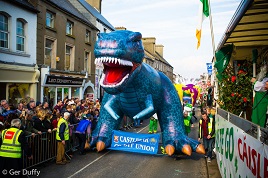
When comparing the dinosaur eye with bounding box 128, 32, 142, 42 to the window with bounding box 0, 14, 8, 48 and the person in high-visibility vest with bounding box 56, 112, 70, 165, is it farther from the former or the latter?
the window with bounding box 0, 14, 8, 48

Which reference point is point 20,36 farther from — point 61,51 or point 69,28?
point 69,28

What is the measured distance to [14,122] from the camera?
5465 millimetres

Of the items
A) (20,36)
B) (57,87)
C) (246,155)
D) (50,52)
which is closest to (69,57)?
(50,52)

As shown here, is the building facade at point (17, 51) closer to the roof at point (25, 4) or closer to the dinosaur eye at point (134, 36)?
the roof at point (25, 4)

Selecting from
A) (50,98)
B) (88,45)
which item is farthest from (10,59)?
(88,45)

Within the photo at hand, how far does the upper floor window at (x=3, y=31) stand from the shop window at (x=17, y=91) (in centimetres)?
200

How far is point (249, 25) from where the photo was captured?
5055 mm

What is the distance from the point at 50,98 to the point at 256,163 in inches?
583

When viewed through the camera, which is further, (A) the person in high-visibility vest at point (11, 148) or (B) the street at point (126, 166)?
(B) the street at point (126, 166)

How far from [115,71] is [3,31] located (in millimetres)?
8635

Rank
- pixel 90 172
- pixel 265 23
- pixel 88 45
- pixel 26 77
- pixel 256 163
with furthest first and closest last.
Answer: pixel 88 45 < pixel 26 77 < pixel 90 172 < pixel 265 23 < pixel 256 163

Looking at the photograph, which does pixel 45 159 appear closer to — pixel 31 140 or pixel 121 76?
pixel 31 140

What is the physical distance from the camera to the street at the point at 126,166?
6798 mm

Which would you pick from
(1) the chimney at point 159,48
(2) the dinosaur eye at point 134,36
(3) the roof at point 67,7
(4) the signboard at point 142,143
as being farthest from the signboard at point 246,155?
(1) the chimney at point 159,48
